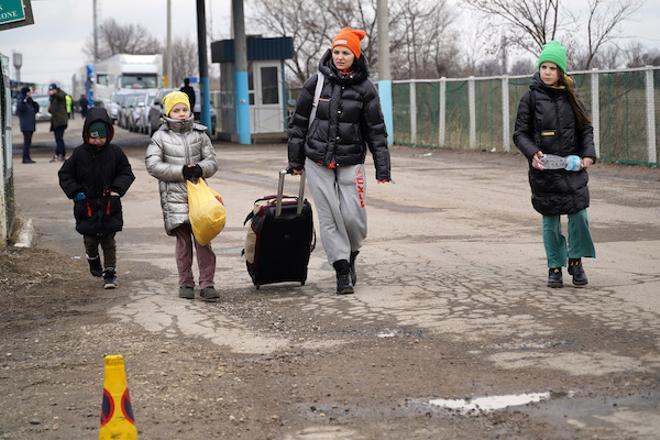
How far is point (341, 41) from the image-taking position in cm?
880

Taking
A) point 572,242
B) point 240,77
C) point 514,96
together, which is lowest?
point 572,242

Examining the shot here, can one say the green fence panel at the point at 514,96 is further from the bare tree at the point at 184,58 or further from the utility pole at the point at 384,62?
the bare tree at the point at 184,58

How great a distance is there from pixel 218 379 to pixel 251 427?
37.0 inches

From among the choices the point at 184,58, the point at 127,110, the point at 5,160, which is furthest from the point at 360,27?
the point at 184,58

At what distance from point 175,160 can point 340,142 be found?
1.27 m

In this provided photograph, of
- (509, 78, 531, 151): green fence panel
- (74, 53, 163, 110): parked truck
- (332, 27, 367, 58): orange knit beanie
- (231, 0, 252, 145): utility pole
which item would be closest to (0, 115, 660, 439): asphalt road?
(332, 27, 367, 58): orange knit beanie

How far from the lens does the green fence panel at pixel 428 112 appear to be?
2988 centimetres

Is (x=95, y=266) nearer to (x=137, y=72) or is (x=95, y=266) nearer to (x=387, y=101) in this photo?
(x=387, y=101)

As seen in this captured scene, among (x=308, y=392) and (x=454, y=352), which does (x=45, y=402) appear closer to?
(x=308, y=392)

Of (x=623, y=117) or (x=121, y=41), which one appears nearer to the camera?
(x=623, y=117)

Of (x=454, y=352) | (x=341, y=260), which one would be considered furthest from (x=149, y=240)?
(x=454, y=352)

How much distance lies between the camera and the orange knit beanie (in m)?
8.81

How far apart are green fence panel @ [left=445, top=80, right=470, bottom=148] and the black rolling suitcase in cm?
1938

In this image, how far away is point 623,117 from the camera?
2192 centimetres
